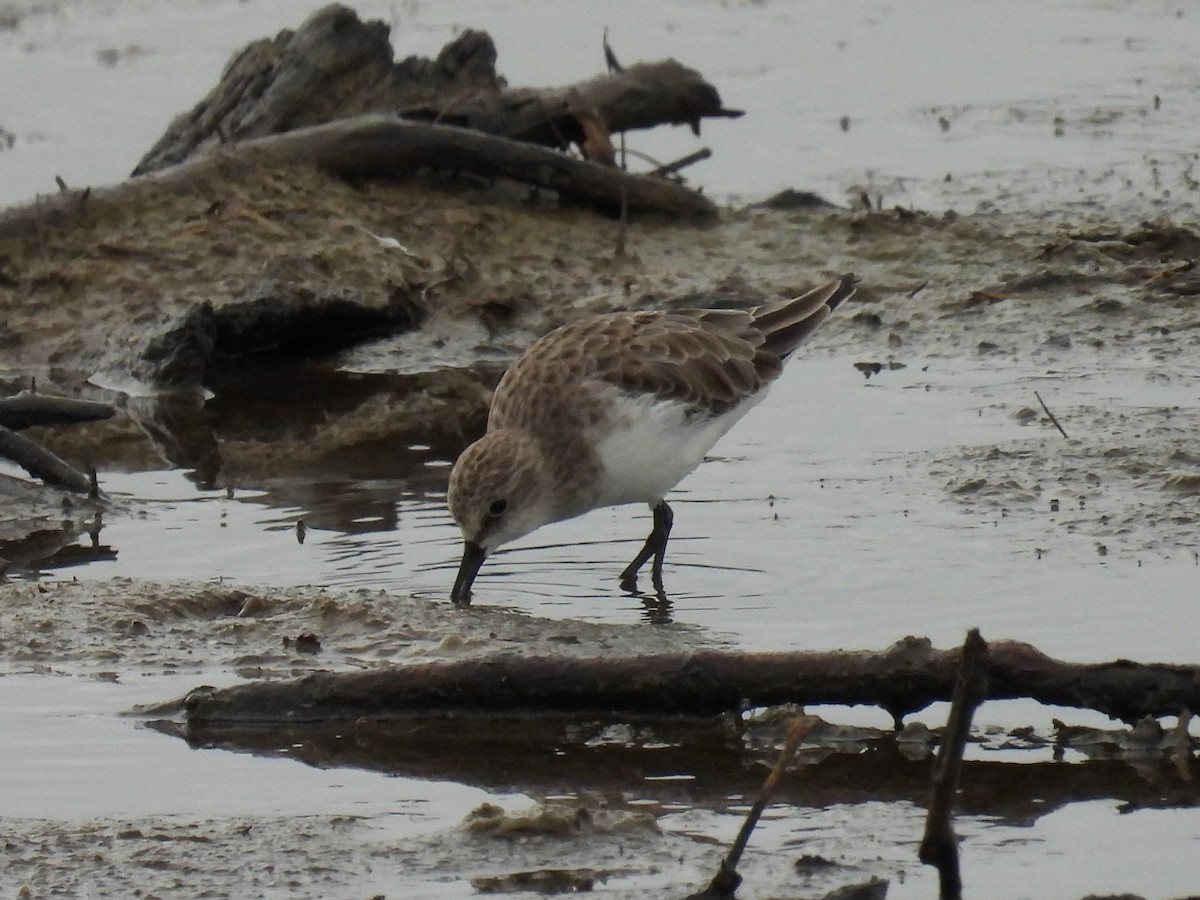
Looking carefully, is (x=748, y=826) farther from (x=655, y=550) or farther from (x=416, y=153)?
(x=416, y=153)

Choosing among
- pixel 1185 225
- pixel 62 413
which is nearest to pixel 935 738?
pixel 62 413

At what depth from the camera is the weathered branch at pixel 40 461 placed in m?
7.54

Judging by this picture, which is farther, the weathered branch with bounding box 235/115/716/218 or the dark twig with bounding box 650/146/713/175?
the dark twig with bounding box 650/146/713/175

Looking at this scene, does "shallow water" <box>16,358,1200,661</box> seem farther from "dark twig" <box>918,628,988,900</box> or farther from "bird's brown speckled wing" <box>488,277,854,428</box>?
"dark twig" <box>918,628,988,900</box>

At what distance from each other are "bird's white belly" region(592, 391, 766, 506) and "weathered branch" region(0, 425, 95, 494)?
1928 millimetres

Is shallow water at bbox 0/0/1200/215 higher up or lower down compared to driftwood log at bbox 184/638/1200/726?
higher up

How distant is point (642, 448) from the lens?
686 cm

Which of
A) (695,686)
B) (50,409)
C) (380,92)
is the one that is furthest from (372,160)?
(695,686)

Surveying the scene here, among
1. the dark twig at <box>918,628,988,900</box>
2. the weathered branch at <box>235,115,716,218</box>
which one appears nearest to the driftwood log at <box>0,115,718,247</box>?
the weathered branch at <box>235,115,716,218</box>

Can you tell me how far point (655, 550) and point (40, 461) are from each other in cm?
227

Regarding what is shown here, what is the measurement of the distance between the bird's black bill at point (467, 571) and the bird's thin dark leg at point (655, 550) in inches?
18.2

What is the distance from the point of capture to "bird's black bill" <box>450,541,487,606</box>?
20.9 feet

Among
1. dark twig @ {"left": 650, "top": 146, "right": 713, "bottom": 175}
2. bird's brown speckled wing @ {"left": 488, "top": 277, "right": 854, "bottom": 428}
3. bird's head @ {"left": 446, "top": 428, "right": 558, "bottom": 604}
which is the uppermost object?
dark twig @ {"left": 650, "top": 146, "right": 713, "bottom": 175}

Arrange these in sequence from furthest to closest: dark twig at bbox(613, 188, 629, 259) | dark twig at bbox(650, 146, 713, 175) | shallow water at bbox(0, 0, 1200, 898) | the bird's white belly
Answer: dark twig at bbox(650, 146, 713, 175) → dark twig at bbox(613, 188, 629, 259) → the bird's white belly → shallow water at bbox(0, 0, 1200, 898)
